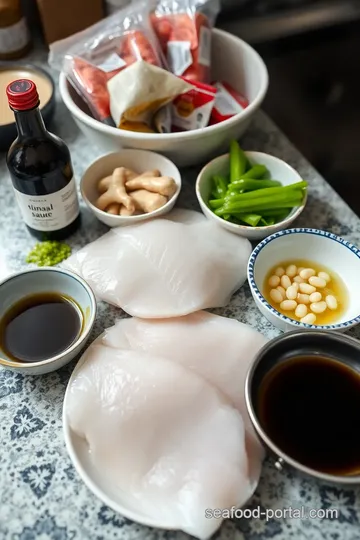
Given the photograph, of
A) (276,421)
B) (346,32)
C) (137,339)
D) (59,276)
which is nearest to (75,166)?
(59,276)

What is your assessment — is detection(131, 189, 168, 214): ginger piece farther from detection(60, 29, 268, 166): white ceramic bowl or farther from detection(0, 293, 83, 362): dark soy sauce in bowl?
detection(0, 293, 83, 362): dark soy sauce in bowl

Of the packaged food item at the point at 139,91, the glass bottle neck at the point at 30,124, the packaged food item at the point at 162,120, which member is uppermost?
the glass bottle neck at the point at 30,124

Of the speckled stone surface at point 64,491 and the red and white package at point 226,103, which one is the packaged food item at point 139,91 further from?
the speckled stone surface at point 64,491

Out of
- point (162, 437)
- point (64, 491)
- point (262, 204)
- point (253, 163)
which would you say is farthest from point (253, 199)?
point (64, 491)

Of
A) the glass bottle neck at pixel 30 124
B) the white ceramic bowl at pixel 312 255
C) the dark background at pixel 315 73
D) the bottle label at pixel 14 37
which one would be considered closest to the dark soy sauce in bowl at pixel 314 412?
the white ceramic bowl at pixel 312 255

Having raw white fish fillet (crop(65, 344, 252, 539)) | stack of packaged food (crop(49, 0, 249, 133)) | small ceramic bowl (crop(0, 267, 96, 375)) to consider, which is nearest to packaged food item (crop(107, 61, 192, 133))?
stack of packaged food (crop(49, 0, 249, 133))

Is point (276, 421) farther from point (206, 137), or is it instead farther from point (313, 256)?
point (206, 137)
